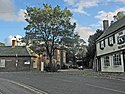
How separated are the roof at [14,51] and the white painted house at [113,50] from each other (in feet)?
71.4

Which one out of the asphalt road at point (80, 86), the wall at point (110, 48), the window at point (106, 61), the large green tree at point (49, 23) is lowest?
the asphalt road at point (80, 86)

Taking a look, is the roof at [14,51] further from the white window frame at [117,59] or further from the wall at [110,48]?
the white window frame at [117,59]

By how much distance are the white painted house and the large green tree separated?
10.3 m

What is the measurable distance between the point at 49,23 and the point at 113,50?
19.4 m

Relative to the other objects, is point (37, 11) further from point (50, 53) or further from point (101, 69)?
point (101, 69)

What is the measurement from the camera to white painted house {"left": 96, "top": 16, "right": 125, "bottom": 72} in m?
35.4

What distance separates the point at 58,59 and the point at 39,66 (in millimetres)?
35454

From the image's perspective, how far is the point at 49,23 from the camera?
175ft

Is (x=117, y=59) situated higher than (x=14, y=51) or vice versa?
(x=14, y=51)

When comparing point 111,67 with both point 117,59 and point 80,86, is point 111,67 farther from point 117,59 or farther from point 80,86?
point 80,86

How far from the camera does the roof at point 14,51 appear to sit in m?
60.0

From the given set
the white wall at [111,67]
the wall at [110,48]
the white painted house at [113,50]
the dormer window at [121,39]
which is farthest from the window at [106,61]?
the dormer window at [121,39]

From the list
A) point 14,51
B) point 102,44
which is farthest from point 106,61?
point 14,51

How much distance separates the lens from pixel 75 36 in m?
55.9
